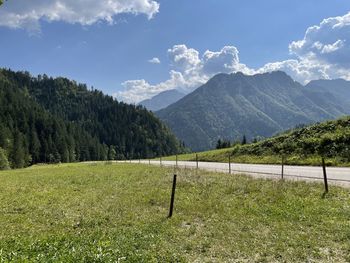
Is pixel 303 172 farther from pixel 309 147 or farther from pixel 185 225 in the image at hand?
pixel 185 225

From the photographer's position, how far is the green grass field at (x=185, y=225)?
1162 centimetres

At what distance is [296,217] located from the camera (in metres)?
16.2

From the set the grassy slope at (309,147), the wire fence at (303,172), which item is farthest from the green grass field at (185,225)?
the grassy slope at (309,147)

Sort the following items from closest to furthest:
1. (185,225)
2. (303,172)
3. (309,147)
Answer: (185,225) < (303,172) < (309,147)

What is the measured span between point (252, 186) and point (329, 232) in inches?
439

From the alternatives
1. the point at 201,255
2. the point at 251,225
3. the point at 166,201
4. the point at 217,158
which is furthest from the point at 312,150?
the point at 201,255

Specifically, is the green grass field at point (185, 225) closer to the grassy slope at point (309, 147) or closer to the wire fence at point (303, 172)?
the wire fence at point (303, 172)

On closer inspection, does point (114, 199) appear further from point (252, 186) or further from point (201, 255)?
point (201, 255)

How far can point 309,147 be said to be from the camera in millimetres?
47062

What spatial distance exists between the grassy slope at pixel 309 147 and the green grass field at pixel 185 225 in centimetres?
1859

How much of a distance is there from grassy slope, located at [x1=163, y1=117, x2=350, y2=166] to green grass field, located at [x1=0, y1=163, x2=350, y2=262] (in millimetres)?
18590

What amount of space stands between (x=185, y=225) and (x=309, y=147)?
35123 mm

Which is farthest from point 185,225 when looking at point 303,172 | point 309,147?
point 309,147

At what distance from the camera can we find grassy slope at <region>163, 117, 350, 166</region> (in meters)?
41.6
